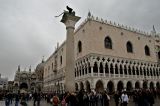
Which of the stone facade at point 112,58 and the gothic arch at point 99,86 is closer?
the stone facade at point 112,58

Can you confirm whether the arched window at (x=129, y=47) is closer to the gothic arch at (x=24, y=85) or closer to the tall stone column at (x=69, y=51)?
the tall stone column at (x=69, y=51)

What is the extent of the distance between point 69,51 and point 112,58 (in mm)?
20060

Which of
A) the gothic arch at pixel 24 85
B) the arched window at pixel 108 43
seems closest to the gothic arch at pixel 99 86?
the arched window at pixel 108 43

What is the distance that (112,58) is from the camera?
31.3m

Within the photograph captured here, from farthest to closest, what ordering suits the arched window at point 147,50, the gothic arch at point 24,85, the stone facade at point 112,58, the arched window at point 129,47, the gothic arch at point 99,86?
the gothic arch at point 24,85 → the arched window at point 147,50 → the arched window at point 129,47 → the gothic arch at point 99,86 → the stone facade at point 112,58

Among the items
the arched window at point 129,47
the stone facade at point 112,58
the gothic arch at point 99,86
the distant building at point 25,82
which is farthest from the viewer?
the distant building at point 25,82

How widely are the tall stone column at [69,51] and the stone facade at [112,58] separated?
15.9m

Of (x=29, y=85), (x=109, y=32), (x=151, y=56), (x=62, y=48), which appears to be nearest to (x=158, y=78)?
(x=151, y=56)

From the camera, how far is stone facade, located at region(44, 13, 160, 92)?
29.3 metres

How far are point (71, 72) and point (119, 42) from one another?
23.5m

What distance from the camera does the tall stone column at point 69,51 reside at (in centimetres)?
1180

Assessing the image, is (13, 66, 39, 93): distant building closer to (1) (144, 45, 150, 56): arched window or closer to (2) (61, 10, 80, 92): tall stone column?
(1) (144, 45, 150, 56): arched window

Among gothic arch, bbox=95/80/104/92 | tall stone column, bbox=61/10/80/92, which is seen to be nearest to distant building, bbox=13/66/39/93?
gothic arch, bbox=95/80/104/92

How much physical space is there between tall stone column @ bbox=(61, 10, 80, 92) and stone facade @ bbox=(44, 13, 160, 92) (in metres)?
15.9
